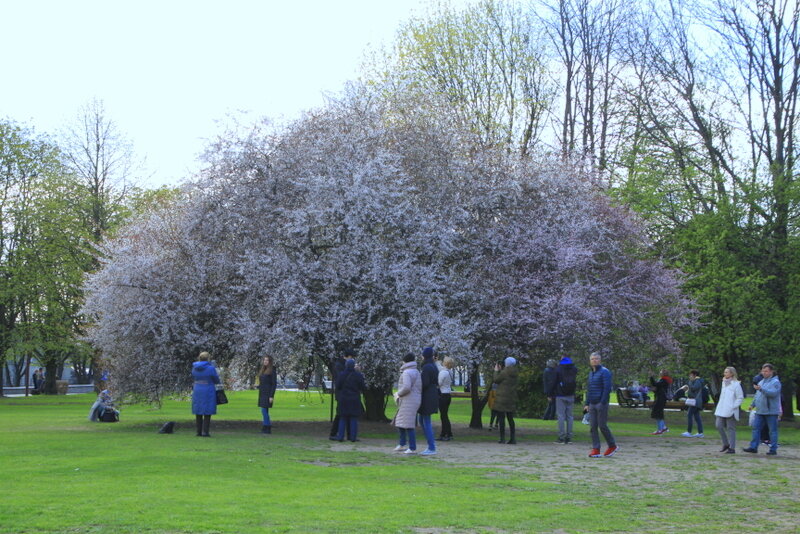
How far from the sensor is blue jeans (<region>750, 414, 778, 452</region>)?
17219mm

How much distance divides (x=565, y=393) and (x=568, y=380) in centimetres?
37

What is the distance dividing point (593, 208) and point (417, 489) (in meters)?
14.8

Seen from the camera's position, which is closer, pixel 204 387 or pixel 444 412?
pixel 204 387

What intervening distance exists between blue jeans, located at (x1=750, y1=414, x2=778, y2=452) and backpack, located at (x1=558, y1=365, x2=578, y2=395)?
143 inches

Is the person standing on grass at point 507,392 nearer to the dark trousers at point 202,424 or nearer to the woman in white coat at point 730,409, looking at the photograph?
the woman in white coat at point 730,409

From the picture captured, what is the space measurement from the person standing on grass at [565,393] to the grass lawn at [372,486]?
0.38 meters

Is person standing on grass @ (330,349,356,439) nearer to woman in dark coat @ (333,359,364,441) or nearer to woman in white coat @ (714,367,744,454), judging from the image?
woman in dark coat @ (333,359,364,441)

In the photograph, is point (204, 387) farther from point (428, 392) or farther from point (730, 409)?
point (730, 409)

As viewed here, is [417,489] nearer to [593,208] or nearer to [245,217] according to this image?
[245,217]

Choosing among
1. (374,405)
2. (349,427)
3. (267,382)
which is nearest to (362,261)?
(267,382)

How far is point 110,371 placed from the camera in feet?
78.7

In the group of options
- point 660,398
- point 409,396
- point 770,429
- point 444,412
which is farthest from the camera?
point 660,398

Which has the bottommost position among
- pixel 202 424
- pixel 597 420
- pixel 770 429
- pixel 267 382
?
pixel 202 424

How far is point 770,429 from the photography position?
57.3ft
